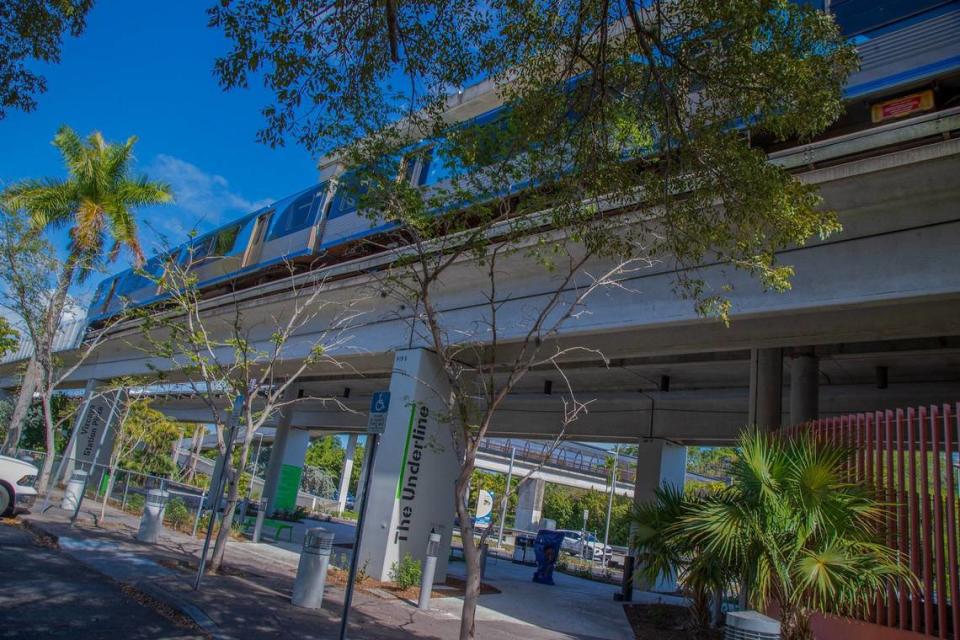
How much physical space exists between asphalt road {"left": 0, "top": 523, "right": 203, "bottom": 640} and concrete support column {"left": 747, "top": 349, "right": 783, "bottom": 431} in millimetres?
10175

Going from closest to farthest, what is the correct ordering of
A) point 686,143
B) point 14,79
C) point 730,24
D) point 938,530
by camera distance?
1. point 938,530
2. point 730,24
3. point 686,143
4. point 14,79

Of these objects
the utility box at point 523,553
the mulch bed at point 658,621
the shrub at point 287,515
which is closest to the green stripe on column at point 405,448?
the mulch bed at point 658,621

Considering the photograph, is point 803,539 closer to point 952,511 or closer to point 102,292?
point 952,511

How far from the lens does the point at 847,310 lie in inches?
406

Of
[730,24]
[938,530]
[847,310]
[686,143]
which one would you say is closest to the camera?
[938,530]

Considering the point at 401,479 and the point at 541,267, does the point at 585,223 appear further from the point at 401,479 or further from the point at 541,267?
the point at 401,479

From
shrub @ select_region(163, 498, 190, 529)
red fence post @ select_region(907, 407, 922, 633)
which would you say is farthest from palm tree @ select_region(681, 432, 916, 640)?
shrub @ select_region(163, 498, 190, 529)

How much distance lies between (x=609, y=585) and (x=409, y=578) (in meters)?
11.2

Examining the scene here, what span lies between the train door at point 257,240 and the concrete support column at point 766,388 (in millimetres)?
14045

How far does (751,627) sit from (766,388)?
26.8ft

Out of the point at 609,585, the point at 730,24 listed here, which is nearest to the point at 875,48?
the point at 730,24

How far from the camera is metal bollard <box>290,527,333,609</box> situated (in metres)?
9.39

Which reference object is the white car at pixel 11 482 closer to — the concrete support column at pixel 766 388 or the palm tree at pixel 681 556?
Answer: the palm tree at pixel 681 556

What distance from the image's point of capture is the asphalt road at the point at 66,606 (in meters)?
6.47
